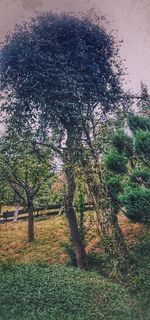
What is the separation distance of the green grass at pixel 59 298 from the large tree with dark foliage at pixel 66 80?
214 centimetres

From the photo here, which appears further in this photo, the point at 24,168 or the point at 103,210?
the point at 24,168

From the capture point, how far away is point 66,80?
472 inches

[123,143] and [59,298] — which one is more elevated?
[123,143]

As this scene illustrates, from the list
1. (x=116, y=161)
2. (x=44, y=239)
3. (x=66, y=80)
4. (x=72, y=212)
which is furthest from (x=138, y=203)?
(x=44, y=239)

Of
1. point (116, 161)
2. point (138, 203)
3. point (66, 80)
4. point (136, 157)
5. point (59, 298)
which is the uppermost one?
point (66, 80)

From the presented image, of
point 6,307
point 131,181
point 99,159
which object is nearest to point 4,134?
point 99,159

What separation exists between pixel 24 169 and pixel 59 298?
32.4 feet

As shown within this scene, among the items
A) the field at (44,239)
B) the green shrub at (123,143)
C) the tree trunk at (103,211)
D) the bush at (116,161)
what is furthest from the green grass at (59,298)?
the green shrub at (123,143)

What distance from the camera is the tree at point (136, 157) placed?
9.90 metres

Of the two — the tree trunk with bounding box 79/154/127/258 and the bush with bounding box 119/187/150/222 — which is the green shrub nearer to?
the bush with bounding box 119/187/150/222

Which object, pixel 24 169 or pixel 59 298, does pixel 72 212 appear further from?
pixel 59 298

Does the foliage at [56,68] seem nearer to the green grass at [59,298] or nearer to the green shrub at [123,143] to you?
the green shrub at [123,143]

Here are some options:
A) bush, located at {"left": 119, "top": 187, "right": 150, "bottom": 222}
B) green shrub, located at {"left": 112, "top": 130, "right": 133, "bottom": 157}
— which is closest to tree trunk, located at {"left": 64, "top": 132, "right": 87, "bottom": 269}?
green shrub, located at {"left": 112, "top": 130, "right": 133, "bottom": 157}

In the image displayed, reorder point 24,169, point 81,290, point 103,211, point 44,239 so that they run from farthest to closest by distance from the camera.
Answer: point 44,239, point 24,169, point 103,211, point 81,290
